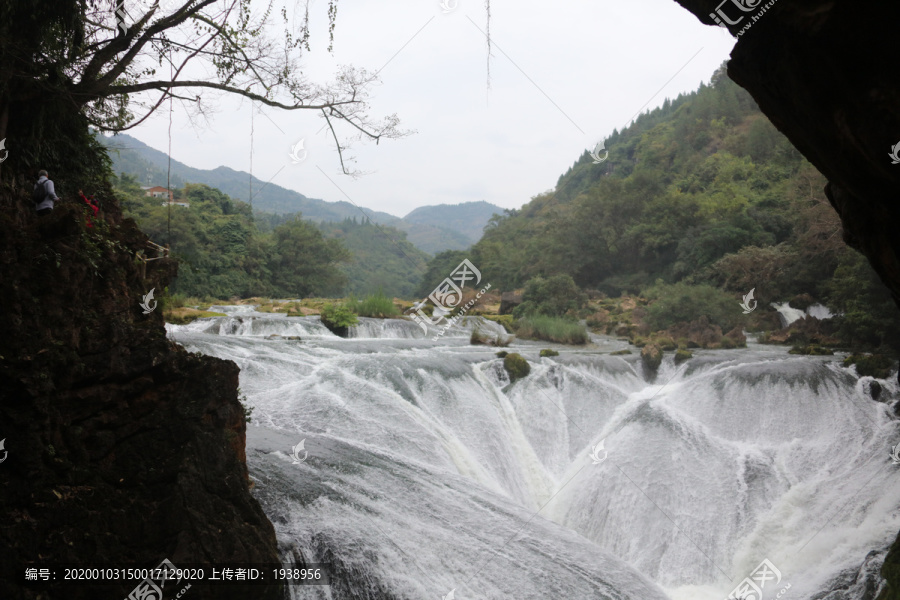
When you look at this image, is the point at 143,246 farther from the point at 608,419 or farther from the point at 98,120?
the point at 608,419

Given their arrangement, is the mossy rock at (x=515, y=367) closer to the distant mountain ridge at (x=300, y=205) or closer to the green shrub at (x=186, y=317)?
the green shrub at (x=186, y=317)

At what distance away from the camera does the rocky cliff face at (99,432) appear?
10.1 feet

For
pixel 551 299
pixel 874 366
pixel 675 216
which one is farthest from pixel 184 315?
pixel 675 216

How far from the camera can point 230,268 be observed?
2684 cm

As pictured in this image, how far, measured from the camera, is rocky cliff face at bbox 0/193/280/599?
10.1 ft

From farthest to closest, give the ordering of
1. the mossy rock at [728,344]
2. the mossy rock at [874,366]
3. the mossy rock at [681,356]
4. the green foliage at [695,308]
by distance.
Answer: the green foliage at [695,308] → the mossy rock at [728,344] → the mossy rock at [681,356] → the mossy rock at [874,366]

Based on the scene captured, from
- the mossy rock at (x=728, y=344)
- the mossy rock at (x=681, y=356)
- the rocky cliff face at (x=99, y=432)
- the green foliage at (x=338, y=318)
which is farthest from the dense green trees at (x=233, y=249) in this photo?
the rocky cliff face at (x=99, y=432)

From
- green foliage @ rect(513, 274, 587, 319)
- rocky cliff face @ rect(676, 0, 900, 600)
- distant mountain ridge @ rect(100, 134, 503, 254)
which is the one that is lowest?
green foliage @ rect(513, 274, 587, 319)

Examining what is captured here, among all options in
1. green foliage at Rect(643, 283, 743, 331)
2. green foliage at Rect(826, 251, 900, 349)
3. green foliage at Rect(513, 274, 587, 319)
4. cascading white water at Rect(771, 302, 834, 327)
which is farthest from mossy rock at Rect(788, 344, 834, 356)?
green foliage at Rect(513, 274, 587, 319)

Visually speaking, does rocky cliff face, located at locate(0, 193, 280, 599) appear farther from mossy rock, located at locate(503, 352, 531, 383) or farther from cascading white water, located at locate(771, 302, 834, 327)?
cascading white water, located at locate(771, 302, 834, 327)

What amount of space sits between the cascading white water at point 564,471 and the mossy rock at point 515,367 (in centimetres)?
17

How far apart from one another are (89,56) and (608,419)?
8.33 m

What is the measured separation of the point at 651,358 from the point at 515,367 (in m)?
2.99

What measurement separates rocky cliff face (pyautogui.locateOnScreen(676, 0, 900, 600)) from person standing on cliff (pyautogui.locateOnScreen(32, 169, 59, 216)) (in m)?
4.70
